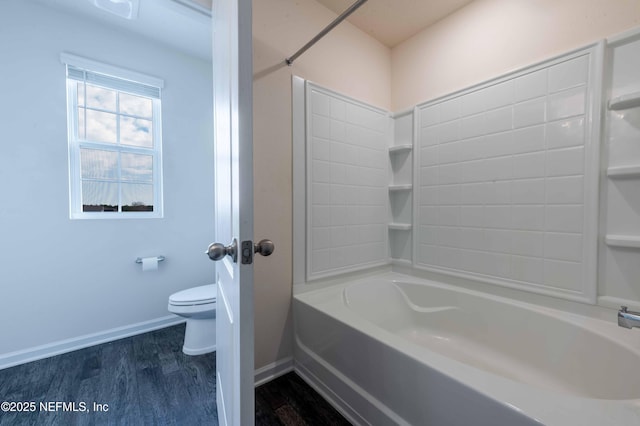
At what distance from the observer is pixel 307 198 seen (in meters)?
1.59

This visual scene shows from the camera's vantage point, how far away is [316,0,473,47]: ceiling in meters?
1.64

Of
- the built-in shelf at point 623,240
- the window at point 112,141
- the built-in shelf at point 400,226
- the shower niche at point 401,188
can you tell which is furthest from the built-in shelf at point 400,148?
the window at point 112,141

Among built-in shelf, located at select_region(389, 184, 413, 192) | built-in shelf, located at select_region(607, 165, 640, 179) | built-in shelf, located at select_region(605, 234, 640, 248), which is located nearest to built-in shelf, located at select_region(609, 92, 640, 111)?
built-in shelf, located at select_region(607, 165, 640, 179)

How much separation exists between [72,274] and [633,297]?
11.1ft

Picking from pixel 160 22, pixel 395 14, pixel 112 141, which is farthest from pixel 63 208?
pixel 395 14

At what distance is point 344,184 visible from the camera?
1.79 metres

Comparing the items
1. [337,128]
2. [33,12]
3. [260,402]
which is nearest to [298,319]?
[260,402]

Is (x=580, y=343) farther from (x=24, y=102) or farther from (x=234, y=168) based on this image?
(x=24, y=102)

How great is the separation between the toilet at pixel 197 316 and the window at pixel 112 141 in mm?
893

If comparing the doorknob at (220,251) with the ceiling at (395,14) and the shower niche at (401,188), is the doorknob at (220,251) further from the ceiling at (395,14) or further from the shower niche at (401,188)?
the ceiling at (395,14)

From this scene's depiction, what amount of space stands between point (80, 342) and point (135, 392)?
86 centimetres

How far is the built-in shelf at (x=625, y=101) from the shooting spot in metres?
1.06

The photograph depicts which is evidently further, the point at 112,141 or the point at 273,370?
the point at 112,141

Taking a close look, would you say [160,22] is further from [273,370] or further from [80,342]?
[273,370]
